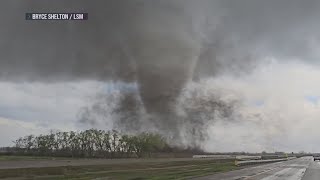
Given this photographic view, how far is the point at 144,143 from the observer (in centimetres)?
17525

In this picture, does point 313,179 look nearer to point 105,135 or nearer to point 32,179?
point 32,179

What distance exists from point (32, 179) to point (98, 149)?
118 m

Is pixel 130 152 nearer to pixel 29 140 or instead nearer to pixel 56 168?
pixel 29 140

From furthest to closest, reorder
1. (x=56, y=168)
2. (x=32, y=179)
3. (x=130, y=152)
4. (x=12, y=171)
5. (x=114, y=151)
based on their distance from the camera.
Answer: (x=130, y=152) < (x=114, y=151) < (x=56, y=168) < (x=12, y=171) < (x=32, y=179)

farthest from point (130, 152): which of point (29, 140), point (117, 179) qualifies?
point (117, 179)

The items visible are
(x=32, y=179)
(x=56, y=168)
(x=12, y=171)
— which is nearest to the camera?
(x=32, y=179)

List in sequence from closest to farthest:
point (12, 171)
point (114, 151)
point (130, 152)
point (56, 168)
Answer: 1. point (12, 171)
2. point (56, 168)
3. point (114, 151)
4. point (130, 152)

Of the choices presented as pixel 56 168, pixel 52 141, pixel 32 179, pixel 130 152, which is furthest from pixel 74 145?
pixel 32 179

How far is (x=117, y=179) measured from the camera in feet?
142

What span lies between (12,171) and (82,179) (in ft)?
28.6

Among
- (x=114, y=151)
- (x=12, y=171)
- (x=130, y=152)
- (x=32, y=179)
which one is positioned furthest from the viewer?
(x=130, y=152)

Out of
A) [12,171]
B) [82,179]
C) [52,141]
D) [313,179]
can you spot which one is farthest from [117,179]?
[52,141]

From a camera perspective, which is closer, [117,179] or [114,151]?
[117,179]

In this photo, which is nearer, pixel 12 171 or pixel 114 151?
pixel 12 171
